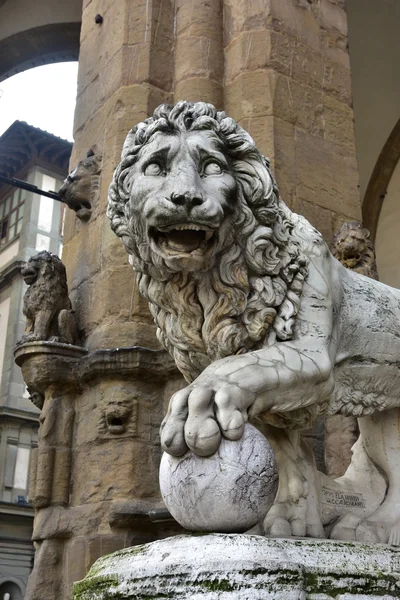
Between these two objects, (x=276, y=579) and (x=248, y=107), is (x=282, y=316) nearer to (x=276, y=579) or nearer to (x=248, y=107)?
(x=276, y=579)

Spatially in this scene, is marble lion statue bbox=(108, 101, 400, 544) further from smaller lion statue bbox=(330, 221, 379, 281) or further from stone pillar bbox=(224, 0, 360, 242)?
stone pillar bbox=(224, 0, 360, 242)

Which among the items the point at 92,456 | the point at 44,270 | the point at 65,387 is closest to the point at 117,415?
the point at 92,456

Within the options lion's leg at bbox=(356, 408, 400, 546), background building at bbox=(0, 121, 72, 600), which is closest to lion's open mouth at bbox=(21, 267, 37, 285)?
lion's leg at bbox=(356, 408, 400, 546)

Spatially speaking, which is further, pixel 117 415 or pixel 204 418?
pixel 117 415

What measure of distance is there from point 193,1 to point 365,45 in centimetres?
410

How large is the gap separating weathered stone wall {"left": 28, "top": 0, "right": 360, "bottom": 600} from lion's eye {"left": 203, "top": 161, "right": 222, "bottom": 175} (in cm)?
161

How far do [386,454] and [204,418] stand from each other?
0.94 m

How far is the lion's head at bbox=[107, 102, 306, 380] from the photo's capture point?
2096mm

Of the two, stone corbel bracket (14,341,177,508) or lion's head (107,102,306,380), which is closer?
lion's head (107,102,306,380)

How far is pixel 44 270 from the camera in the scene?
13.2 feet

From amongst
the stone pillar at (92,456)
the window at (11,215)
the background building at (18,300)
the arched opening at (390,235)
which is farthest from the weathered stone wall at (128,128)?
the window at (11,215)

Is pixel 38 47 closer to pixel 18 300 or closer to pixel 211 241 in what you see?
pixel 211 241

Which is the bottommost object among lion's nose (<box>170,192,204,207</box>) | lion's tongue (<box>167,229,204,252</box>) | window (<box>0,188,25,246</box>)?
lion's tongue (<box>167,229,204,252</box>)

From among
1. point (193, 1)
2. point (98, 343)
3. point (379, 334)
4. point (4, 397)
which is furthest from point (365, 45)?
point (4, 397)
